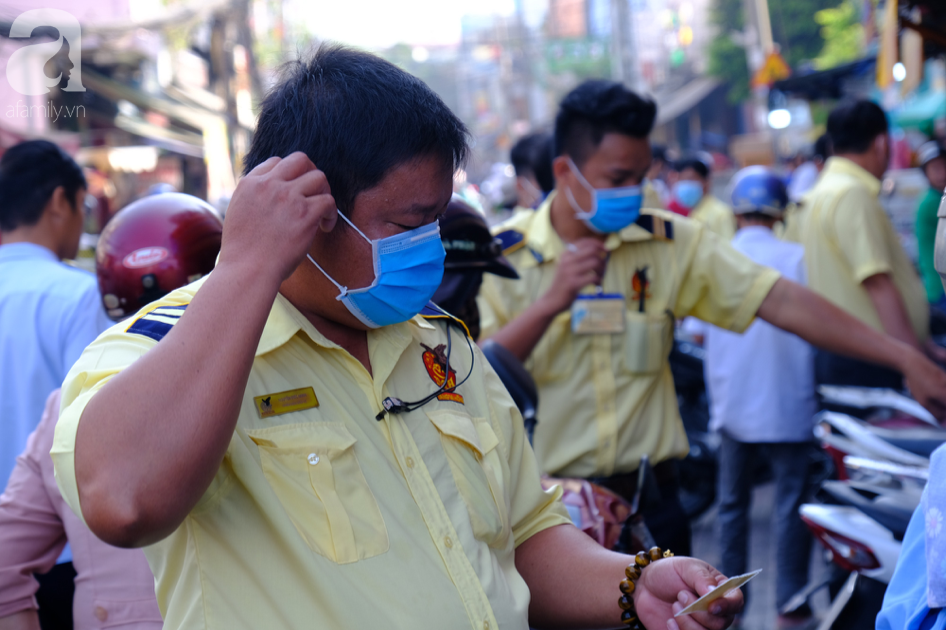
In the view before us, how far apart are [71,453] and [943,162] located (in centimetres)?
635

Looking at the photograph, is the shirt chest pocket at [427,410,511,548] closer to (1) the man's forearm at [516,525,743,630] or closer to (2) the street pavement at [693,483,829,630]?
(1) the man's forearm at [516,525,743,630]

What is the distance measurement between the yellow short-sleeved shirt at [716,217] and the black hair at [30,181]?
5610 mm

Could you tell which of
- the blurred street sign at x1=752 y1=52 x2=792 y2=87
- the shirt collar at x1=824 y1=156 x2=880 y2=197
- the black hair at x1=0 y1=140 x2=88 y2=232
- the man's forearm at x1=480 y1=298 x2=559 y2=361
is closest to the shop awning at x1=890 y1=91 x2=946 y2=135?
the blurred street sign at x1=752 y1=52 x2=792 y2=87

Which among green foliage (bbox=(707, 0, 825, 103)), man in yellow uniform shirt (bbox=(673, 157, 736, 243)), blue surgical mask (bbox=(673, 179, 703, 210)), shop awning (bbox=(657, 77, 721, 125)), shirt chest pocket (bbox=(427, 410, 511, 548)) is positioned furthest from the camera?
shop awning (bbox=(657, 77, 721, 125))

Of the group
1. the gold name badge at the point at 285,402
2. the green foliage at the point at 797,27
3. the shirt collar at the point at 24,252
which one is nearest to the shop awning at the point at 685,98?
the green foliage at the point at 797,27

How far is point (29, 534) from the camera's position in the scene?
2.03 m

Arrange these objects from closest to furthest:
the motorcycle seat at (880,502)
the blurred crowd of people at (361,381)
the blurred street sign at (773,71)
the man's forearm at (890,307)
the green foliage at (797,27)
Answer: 1. the blurred crowd of people at (361,381)
2. the motorcycle seat at (880,502)
3. the man's forearm at (890,307)
4. the blurred street sign at (773,71)
5. the green foliage at (797,27)

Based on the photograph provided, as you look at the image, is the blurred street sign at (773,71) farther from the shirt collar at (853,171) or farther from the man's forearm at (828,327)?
the man's forearm at (828,327)

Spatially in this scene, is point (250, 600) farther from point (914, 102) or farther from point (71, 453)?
point (914, 102)

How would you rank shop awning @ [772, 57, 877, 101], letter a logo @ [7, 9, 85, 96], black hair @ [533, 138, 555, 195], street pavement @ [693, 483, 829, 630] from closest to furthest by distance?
1. street pavement @ [693, 483, 829, 630]
2. black hair @ [533, 138, 555, 195]
3. letter a logo @ [7, 9, 85, 96]
4. shop awning @ [772, 57, 877, 101]

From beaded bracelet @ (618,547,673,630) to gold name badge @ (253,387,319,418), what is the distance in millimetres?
675

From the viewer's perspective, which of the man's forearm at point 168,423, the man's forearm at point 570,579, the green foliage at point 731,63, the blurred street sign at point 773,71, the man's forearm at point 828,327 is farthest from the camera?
the green foliage at point 731,63

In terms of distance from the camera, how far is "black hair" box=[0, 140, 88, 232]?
3631 mm

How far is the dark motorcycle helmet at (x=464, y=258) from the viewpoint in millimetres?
2672
